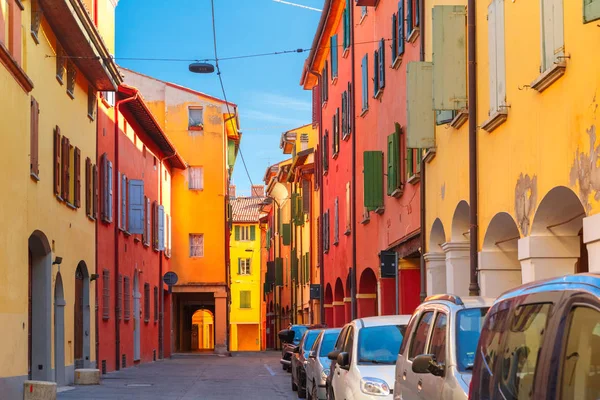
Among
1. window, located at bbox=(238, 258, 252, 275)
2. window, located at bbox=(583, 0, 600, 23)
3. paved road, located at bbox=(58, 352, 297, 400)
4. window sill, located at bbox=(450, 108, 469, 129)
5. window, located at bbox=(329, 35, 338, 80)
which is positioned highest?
window, located at bbox=(329, 35, 338, 80)

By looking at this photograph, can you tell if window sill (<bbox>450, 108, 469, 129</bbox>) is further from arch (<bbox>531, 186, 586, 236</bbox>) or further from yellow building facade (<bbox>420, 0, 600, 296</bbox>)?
arch (<bbox>531, 186, 586, 236</bbox>)

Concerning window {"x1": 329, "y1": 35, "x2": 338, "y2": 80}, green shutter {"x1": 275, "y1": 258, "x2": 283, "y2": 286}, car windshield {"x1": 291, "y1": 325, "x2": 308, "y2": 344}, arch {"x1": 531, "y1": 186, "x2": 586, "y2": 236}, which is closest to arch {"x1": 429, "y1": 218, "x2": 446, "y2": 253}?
arch {"x1": 531, "y1": 186, "x2": 586, "y2": 236}

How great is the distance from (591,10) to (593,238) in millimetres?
2198

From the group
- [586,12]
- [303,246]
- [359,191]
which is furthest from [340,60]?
[586,12]

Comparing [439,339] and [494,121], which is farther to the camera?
[494,121]

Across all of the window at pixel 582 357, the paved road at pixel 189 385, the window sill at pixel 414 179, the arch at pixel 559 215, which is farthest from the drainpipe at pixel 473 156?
the window at pixel 582 357

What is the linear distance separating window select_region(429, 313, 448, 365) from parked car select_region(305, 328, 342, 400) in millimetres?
8083

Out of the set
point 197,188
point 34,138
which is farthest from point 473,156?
point 197,188

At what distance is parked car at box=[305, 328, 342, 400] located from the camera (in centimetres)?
1695

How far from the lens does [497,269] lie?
15570 mm

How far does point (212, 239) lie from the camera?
53.0 metres

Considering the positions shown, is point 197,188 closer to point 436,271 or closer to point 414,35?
point 414,35

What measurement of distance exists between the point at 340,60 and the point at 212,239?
21.1m

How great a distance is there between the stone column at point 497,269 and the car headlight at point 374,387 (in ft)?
11.8
